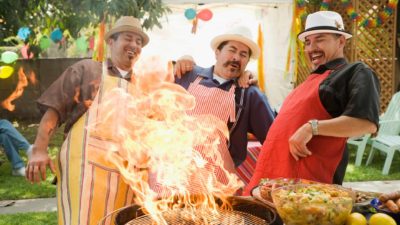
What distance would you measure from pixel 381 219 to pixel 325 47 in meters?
1.24

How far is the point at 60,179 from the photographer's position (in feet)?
8.11

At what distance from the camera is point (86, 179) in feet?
7.82

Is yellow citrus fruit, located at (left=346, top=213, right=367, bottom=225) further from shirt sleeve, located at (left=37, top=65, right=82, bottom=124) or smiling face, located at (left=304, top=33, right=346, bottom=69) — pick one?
shirt sleeve, located at (left=37, top=65, right=82, bottom=124)

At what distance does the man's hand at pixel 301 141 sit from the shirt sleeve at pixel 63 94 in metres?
1.28

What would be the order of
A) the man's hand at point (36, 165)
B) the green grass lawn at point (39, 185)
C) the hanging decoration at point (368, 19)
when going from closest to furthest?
the man's hand at point (36, 165) < the green grass lawn at point (39, 185) < the hanging decoration at point (368, 19)

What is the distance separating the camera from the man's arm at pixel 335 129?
7.14 ft

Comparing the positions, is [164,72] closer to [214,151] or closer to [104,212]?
[214,151]

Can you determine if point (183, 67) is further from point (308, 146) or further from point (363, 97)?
point (363, 97)

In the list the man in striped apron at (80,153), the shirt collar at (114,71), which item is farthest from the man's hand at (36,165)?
the shirt collar at (114,71)

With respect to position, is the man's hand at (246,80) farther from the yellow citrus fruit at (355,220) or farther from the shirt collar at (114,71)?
the yellow citrus fruit at (355,220)

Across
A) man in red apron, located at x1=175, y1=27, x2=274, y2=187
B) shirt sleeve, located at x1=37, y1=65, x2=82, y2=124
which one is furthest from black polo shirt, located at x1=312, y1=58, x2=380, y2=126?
shirt sleeve, located at x1=37, y1=65, x2=82, y2=124

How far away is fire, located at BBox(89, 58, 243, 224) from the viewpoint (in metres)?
2.29

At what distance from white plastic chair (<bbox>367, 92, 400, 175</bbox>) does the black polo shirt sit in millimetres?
4681

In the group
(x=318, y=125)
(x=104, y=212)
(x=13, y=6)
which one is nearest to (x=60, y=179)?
(x=104, y=212)
